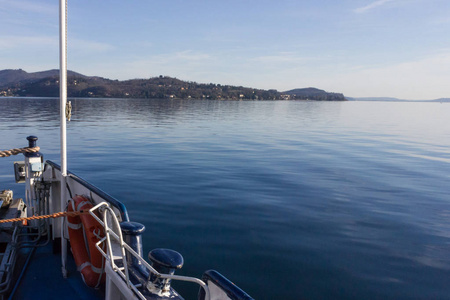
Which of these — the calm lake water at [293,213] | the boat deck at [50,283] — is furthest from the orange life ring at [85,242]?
the calm lake water at [293,213]

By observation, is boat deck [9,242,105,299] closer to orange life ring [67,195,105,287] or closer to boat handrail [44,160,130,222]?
orange life ring [67,195,105,287]

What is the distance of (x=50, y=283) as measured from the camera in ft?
12.8

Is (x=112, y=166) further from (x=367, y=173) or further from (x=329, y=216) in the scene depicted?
(x=367, y=173)

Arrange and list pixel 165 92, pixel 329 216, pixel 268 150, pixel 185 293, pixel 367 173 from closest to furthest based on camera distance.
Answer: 1. pixel 185 293
2. pixel 329 216
3. pixel 367 173
4. pixel 268 150
5. pixel 165 92

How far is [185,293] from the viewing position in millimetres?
4785

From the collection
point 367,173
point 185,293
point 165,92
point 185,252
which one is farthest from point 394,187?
point 165,92

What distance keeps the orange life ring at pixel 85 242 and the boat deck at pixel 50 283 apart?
0.14m

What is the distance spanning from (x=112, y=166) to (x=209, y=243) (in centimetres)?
748

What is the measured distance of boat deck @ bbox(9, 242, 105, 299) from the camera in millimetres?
3654

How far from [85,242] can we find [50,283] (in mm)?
573

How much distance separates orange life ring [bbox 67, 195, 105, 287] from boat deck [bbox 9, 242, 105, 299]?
0.14 metres

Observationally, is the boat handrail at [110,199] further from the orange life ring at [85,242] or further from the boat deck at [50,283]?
the boat deck at [50,283]

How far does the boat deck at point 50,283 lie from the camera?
365 cm

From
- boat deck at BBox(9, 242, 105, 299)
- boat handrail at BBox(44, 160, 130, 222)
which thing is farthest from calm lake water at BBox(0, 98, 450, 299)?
boat handrail at BBox(44, 160, 130, 222)
